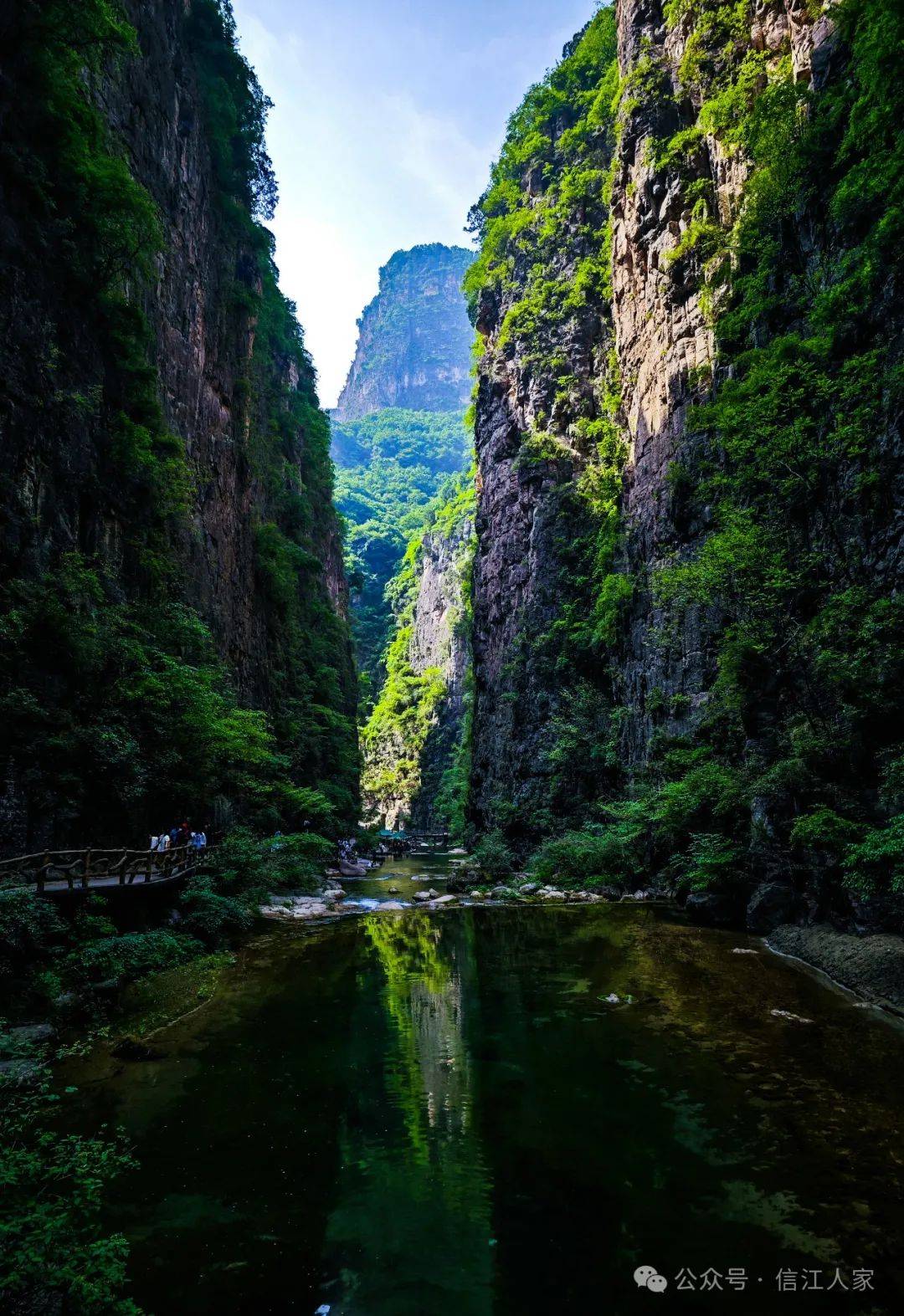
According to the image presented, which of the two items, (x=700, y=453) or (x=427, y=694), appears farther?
(x=427, y=694)

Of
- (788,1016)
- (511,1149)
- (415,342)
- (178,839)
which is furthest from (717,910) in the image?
(415,342)

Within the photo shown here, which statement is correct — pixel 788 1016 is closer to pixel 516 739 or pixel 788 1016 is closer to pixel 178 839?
pixel 178 839

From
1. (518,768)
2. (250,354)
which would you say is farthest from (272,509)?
(518,768)

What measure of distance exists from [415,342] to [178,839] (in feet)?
527

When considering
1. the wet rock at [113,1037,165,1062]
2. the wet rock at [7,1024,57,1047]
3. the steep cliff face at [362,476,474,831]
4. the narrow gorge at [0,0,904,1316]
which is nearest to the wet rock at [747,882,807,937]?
the narrow gorge at [0,0,904,1316]

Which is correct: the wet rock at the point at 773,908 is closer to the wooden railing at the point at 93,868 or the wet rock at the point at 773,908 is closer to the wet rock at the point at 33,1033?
the wooden railing at the point at 93,868

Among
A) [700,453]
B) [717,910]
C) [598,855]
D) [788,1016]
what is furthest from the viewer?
[598,855]

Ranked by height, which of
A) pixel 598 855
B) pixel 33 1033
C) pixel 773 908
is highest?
pixel 33 1033

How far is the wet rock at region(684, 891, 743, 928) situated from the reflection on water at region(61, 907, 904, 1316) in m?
4.88

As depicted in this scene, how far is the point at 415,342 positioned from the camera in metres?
155

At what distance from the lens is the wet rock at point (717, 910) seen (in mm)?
14484

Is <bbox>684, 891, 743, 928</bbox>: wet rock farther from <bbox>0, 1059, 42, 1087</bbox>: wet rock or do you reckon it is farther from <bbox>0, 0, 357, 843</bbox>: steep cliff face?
<bbox>0, 1059, 42, 1087</bbox>: wet rock

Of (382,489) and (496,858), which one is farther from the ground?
(382,489)

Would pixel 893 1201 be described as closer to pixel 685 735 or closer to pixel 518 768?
pixel 685 735
